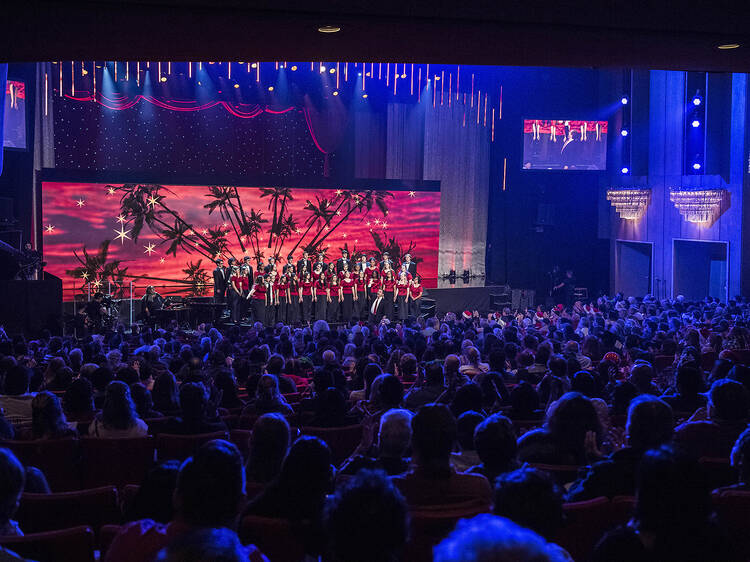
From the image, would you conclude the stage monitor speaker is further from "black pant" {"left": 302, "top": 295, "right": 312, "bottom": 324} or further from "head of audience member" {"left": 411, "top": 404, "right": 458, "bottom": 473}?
"head of audience member" {"left": 411, "top": 404, "right": 458, "bottom": 473}

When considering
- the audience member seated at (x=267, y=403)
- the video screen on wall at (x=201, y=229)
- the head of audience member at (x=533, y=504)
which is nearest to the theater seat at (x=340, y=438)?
the audience member seated at (x=267, y=403)

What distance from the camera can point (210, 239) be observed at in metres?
18.8

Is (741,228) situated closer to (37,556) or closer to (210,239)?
(210,239)

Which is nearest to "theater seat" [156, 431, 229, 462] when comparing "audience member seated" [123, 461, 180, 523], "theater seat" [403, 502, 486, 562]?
"audience member seated" [123, 461, 180, 523]

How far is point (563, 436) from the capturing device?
3.54 m

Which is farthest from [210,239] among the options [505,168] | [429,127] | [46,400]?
[46,400]

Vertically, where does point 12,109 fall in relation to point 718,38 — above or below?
above

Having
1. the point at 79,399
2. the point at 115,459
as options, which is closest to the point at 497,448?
the point at 115,459

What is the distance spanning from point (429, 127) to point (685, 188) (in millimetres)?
6976

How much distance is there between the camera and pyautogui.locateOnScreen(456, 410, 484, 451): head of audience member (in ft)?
12.6

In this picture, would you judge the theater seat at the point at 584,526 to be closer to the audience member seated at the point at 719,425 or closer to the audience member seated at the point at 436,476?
the audience member seated at the point at 436,476

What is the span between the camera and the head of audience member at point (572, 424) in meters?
3.54

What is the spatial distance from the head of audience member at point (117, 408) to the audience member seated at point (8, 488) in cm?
178

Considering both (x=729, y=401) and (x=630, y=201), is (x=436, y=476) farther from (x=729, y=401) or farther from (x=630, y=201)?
(x=630, y=201)
